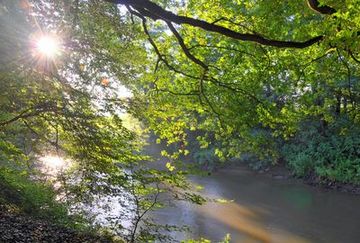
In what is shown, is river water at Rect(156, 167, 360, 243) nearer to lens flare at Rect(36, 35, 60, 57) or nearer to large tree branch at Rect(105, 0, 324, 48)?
lens flare at Rect(36, 35, 60, 57)

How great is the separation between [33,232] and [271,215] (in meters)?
8.69

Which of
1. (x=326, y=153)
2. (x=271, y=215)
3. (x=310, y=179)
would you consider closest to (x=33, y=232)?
(x=271, y=215)

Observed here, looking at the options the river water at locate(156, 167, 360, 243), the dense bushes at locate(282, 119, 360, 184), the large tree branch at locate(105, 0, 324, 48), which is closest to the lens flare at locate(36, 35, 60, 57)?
the large tree branch at locate(105, 0, 324, 48)

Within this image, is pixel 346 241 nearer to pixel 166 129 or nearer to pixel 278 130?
pixel 278 130

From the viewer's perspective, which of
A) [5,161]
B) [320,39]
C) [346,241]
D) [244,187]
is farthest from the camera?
[244,187]

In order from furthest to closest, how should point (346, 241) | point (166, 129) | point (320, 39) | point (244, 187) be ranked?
point (244, 187) → point (346, 241) → point (166, 129) → point (320, 39)

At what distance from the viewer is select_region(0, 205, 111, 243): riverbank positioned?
6.19 metres

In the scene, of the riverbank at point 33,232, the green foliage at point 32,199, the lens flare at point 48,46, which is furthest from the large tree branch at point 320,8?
the riverbank at point 33,232

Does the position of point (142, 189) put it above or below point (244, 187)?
below

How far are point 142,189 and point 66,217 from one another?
8.66ft

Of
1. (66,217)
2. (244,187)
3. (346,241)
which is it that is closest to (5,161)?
(66,217)

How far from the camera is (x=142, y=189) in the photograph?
618 centimetres

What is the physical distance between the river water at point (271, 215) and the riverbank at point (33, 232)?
341cm

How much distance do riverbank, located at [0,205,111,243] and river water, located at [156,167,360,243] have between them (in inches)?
134
